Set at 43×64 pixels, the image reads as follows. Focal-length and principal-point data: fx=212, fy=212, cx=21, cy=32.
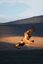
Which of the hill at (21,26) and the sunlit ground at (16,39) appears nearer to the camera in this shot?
the sunlit ground at (16,39)

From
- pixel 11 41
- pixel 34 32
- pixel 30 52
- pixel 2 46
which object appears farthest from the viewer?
pixel 34 32

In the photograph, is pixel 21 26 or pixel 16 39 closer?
pixel 16 39

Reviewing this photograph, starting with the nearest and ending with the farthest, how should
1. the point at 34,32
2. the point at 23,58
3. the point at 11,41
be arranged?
the point at 23,58 → the point at 11,41 → the point at 34,32

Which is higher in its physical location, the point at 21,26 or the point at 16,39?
the point at 21,26

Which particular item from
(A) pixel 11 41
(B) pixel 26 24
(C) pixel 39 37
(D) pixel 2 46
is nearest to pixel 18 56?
(D) pixel 2 46

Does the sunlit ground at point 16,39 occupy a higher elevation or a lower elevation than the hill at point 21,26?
lower

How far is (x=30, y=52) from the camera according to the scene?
94.9 inches

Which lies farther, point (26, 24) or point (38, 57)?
point (26, 24)

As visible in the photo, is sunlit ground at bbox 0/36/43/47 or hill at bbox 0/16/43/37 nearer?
sunlit ground at bbox 0/36/43/47

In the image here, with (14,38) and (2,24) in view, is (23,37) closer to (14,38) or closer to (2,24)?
(14,38)

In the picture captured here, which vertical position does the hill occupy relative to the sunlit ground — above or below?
above

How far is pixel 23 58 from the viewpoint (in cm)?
217

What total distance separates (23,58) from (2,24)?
1.57 metres

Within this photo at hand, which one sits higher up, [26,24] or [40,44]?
[26,24]
